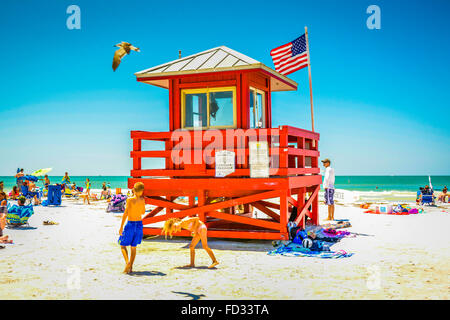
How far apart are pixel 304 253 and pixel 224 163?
3.26 meters

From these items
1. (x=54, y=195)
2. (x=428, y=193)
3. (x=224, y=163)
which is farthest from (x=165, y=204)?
(x=428, y=193)

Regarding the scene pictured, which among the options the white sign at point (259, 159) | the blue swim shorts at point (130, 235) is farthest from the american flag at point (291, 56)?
the blue swim shorts at point (130, 235)

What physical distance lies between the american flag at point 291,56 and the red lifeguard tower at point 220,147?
300cm

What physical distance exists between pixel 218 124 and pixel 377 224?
24.7 feet

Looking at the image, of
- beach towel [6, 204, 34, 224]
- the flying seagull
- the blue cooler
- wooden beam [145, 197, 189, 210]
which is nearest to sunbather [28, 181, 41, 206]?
the blue cooler

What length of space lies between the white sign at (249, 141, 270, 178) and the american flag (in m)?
5.67

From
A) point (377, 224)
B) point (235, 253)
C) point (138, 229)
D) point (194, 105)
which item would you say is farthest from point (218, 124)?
point (377, 224)

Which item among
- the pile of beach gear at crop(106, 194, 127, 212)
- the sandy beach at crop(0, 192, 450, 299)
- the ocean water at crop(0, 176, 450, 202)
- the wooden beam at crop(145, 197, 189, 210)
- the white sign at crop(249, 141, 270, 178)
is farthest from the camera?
the ocean water at crop(0, 176, 450, 202)

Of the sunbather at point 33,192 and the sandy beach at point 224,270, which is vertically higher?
the sunbather at point 33,192

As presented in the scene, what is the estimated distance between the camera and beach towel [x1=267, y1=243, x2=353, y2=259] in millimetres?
9411

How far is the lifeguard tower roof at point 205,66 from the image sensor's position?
11523 millimetres

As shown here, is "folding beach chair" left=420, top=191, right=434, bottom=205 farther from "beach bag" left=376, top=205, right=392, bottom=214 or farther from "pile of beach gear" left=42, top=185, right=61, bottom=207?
"pile of beach gear" left=42, top=185, right=61, bottom=207

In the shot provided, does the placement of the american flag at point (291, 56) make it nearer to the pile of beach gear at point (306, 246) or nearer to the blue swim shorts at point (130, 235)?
the pile of beach gear at point (306, 246)
